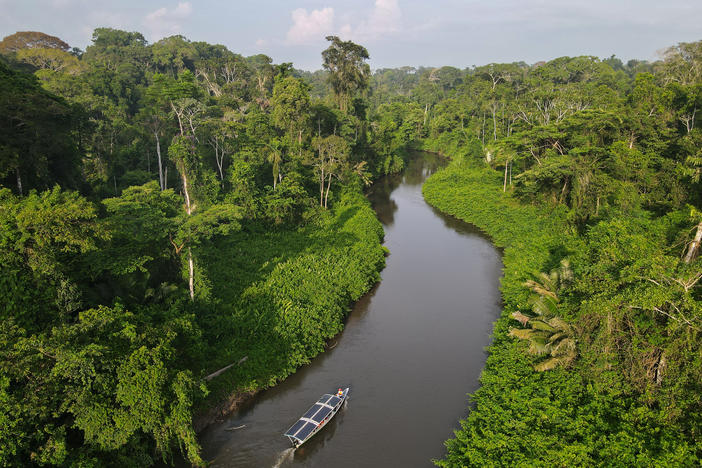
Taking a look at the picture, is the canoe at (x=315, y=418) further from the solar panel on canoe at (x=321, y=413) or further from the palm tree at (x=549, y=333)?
the palm tree at (x=549, y=333)

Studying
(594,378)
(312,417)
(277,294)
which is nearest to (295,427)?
(312,417)

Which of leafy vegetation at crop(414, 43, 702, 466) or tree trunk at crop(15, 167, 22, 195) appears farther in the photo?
tree trunk at crop(15, 167, 22, 195)

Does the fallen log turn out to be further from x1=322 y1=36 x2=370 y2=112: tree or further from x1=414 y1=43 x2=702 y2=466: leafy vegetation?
x1=322 y1=36 x2=370 y2=112: tree

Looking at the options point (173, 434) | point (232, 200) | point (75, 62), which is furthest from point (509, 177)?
point (75, 62)

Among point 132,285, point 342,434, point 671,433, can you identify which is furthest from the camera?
point 132,285

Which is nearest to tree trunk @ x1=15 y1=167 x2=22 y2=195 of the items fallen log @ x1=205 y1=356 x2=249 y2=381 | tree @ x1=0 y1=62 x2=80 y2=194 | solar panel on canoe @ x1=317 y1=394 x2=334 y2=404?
tree @ x1=0 y1=62 x2=80 y2=194

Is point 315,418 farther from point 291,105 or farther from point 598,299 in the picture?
point 291,105

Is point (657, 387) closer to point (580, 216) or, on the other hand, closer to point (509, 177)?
point (580, 216)
